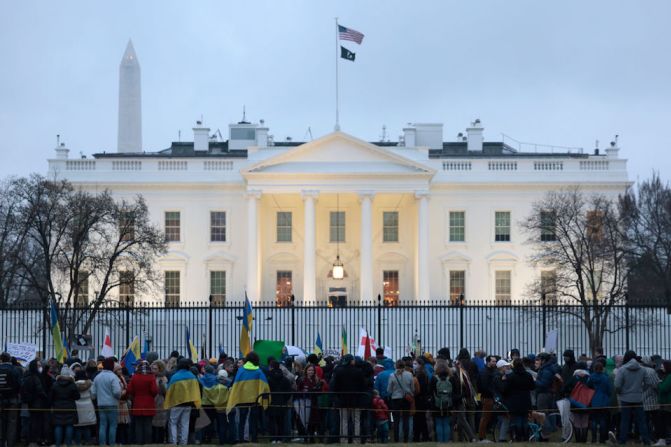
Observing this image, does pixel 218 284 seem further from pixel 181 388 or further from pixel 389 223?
pixel 181 388

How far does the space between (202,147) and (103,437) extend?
1877 inches

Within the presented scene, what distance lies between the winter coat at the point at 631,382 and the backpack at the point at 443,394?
110 inches

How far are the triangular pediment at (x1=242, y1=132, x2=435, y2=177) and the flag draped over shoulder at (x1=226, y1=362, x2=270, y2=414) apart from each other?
39.6 metres

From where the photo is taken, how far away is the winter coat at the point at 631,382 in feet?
68.1

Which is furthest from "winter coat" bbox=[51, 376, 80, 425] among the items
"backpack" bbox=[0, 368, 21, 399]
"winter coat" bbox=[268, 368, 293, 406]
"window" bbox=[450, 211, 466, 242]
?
"window" bbox=[450, 211, 466, 242]

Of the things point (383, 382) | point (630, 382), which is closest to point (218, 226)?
point (383, 382)

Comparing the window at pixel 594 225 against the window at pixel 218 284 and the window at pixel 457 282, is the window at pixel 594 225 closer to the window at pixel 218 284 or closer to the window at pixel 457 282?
the window at pixel 457 282

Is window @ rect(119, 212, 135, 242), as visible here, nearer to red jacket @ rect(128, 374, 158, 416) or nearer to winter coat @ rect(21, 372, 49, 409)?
winter coat @ rect(21, 372, 49, 409)

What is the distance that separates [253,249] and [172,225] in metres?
4.75

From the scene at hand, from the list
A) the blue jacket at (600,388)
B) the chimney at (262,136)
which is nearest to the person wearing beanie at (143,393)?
the blue jacket at (600,388)

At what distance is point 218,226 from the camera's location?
2458 inches

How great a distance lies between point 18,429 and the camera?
2167 cm

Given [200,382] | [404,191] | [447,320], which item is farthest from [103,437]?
[404,191]

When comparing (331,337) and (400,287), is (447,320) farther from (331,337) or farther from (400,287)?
(400,287)
